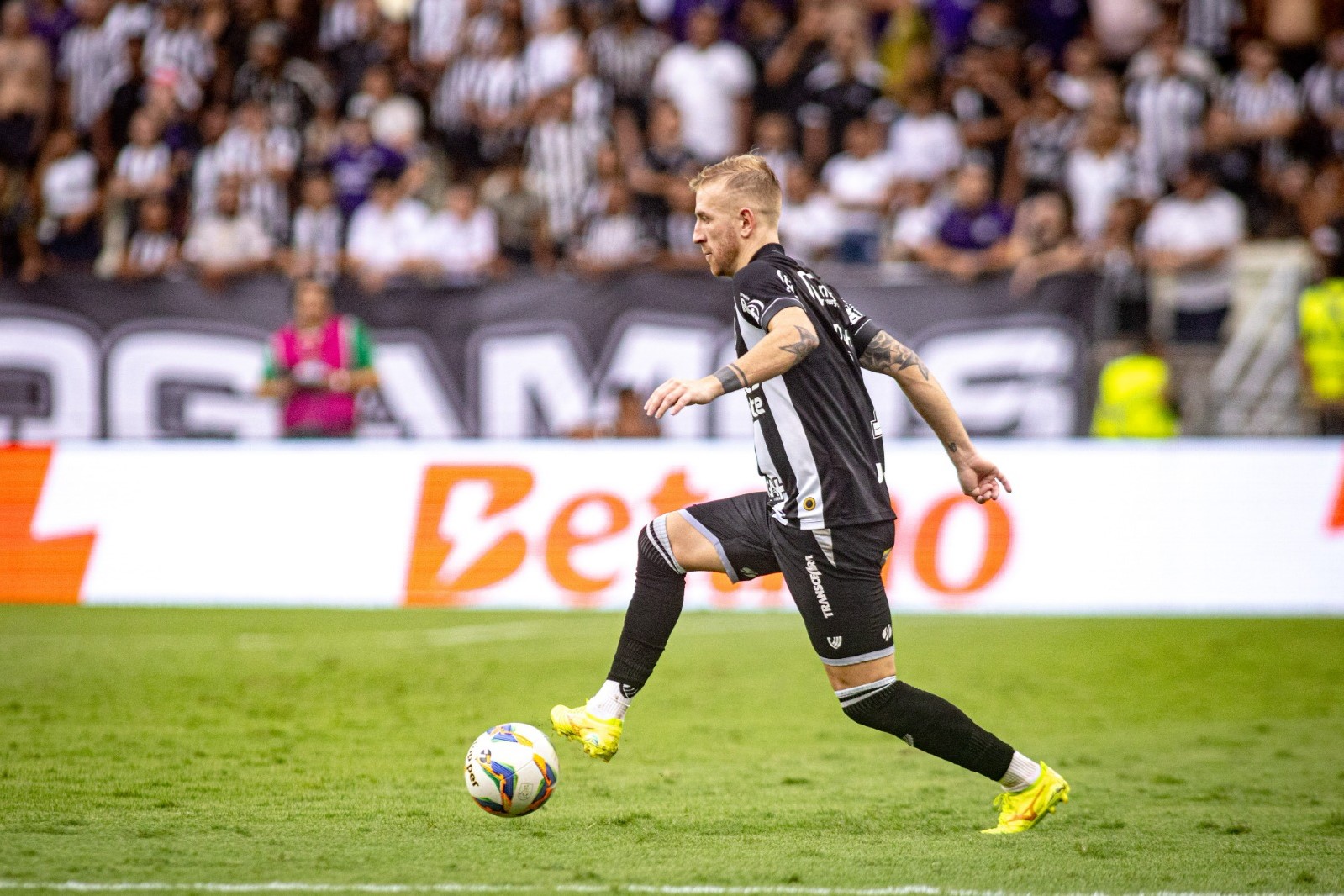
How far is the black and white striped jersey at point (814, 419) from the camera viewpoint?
17.9 ft

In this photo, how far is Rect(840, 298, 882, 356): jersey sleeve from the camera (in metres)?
5.59

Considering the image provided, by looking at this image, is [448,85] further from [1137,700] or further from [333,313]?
[1137,700]

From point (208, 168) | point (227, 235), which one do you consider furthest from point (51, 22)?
point (227, 235)

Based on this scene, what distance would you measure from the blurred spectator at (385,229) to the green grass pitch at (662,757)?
452 cm

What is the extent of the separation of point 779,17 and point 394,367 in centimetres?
572

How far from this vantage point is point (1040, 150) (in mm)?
15312

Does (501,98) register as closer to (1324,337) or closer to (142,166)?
(142,166)

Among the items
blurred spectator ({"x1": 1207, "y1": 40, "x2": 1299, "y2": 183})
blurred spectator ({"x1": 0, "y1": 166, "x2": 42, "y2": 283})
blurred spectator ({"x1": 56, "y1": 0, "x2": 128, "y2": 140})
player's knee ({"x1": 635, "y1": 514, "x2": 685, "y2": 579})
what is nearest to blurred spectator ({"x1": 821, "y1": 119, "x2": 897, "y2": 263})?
blurred spectator ({"x1": 1207, "y1": 40, "x2": 1299, "y2": 183})

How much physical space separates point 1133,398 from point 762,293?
29.7ft

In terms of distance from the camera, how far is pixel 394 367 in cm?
1440

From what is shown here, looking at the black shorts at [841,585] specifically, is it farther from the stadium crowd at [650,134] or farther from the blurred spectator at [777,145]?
the blurred spectator at [777,145]

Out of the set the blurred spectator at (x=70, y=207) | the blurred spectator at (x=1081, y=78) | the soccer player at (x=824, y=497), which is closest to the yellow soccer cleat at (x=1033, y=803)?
the soccer player at (x=824, y=497)

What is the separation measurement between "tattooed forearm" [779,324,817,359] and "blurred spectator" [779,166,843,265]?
9.83m

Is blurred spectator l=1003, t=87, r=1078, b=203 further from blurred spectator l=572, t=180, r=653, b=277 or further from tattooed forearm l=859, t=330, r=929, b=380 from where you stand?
tattooed forearm l=859, t=330, r=929, b=380
